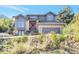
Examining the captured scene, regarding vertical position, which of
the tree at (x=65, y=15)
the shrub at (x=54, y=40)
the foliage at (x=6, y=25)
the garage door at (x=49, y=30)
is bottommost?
the shrub at (x=54, y=40)

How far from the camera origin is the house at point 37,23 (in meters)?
1.82

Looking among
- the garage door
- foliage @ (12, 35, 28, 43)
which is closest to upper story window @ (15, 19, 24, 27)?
foliage @ (12, 35, 28, 43)

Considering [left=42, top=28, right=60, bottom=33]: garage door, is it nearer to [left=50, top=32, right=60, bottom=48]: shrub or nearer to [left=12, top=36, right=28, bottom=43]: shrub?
[left=50, top=32, right=60, bottom=48]: shrub

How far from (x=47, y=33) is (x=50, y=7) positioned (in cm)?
27

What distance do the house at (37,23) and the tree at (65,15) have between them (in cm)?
4

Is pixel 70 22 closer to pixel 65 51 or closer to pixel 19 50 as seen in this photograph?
pixel 65 51

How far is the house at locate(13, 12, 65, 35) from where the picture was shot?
1821 millimetres

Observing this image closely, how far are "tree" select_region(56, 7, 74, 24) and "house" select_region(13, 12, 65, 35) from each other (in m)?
0.04

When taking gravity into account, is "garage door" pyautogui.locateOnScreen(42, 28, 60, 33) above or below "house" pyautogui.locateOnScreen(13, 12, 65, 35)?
below

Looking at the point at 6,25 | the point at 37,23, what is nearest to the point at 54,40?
the point at 37,23

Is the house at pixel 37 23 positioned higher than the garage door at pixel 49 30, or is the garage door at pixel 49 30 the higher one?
the house at pixel 37 23

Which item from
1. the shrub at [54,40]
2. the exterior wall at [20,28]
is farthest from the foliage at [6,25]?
the shrub at [54,40]

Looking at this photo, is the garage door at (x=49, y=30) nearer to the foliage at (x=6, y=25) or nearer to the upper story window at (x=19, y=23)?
the upper story window at (x=19, y=23)
